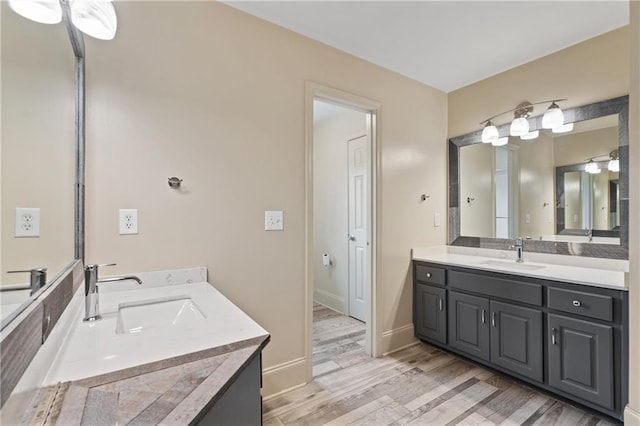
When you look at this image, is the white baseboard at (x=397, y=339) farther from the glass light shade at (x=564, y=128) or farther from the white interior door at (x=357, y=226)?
the glass light shade at (x=564, y=128)

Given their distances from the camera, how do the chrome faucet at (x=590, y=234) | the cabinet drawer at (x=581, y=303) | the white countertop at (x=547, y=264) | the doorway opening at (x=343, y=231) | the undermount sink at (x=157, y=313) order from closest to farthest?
the undermount sink at (x=157, y=313)
the cabinet drawer at (x=581, y=303)
the white countertop at (x=547, y=264)
the chrome faucet at (x=590, y=234)
the doorway opening at (x=343, y=231)

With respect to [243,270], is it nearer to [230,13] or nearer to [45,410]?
[45,410]

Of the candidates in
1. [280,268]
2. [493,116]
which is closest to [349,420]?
[280,268]

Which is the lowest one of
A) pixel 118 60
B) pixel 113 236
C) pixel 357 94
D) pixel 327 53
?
pixel 113 236

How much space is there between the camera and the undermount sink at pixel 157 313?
1235mm

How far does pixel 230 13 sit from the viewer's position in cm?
180

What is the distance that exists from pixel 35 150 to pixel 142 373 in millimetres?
686

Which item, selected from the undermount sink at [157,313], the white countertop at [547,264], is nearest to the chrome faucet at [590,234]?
the white countertop at [547,264]

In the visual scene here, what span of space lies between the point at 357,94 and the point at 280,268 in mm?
1459

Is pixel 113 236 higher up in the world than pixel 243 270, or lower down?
higher up

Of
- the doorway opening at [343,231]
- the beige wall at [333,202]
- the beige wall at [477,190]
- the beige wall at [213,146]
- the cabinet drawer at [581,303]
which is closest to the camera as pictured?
the beige wall at [213,146]

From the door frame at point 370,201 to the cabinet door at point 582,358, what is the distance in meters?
1.16

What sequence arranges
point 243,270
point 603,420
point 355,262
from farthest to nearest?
1. point 355,262
2. point 243,270
3. point 603,420

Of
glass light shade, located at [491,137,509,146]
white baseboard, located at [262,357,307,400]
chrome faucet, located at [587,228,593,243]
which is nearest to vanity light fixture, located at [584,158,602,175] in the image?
chrome faucet, located at [587,228,593,243]
